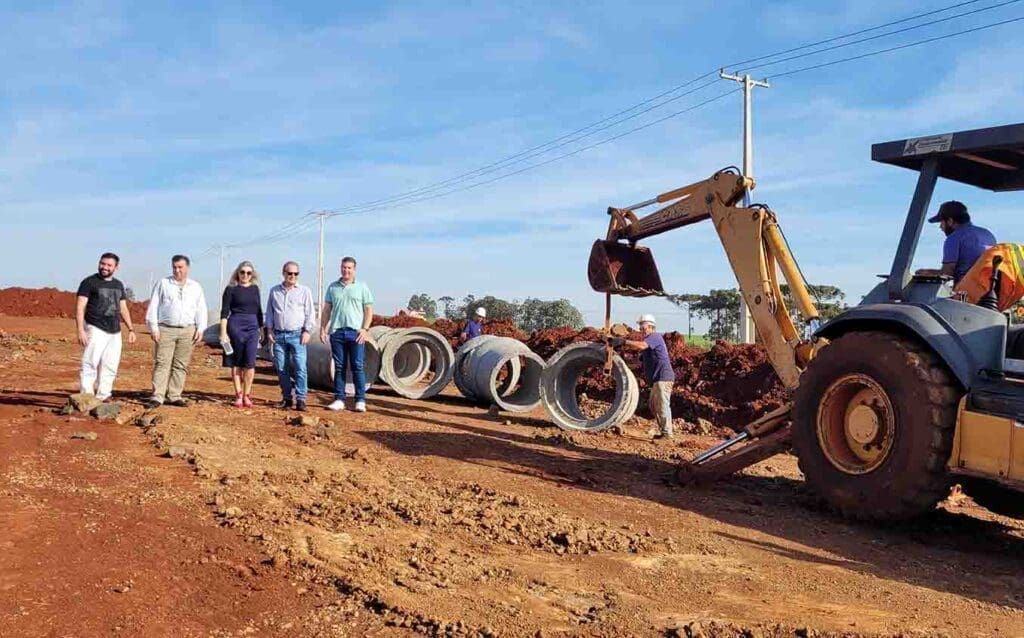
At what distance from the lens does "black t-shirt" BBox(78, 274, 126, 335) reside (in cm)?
910

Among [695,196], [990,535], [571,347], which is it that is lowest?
[990,535]

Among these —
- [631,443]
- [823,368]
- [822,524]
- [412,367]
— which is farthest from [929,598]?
[412,367]

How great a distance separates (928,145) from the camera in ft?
20.5

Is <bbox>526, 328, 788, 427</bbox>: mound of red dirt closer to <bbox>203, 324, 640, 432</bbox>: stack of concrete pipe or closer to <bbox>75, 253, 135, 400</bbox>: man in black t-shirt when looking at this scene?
<bbox>203, 324, 640, 432</bbox>: stack of concrete pipe

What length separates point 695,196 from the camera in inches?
351

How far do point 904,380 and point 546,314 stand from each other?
45977 millimetres

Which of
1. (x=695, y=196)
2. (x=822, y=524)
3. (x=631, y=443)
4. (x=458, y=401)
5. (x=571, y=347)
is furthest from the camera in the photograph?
(x=458, y=401)

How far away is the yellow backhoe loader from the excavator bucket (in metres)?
2.12

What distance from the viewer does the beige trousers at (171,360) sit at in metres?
9.66

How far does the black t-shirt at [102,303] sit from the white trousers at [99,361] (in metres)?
0.07

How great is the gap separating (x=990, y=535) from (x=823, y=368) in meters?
1.71

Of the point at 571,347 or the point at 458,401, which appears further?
the point at 458,401

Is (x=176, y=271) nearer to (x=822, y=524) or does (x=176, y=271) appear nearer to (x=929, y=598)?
(x=822, y=524)

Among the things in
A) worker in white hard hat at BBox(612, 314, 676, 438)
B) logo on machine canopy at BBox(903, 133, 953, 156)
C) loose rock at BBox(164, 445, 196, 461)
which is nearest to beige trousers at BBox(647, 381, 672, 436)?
worker in white hard hat at BBox(612, 314, 676, 438)
